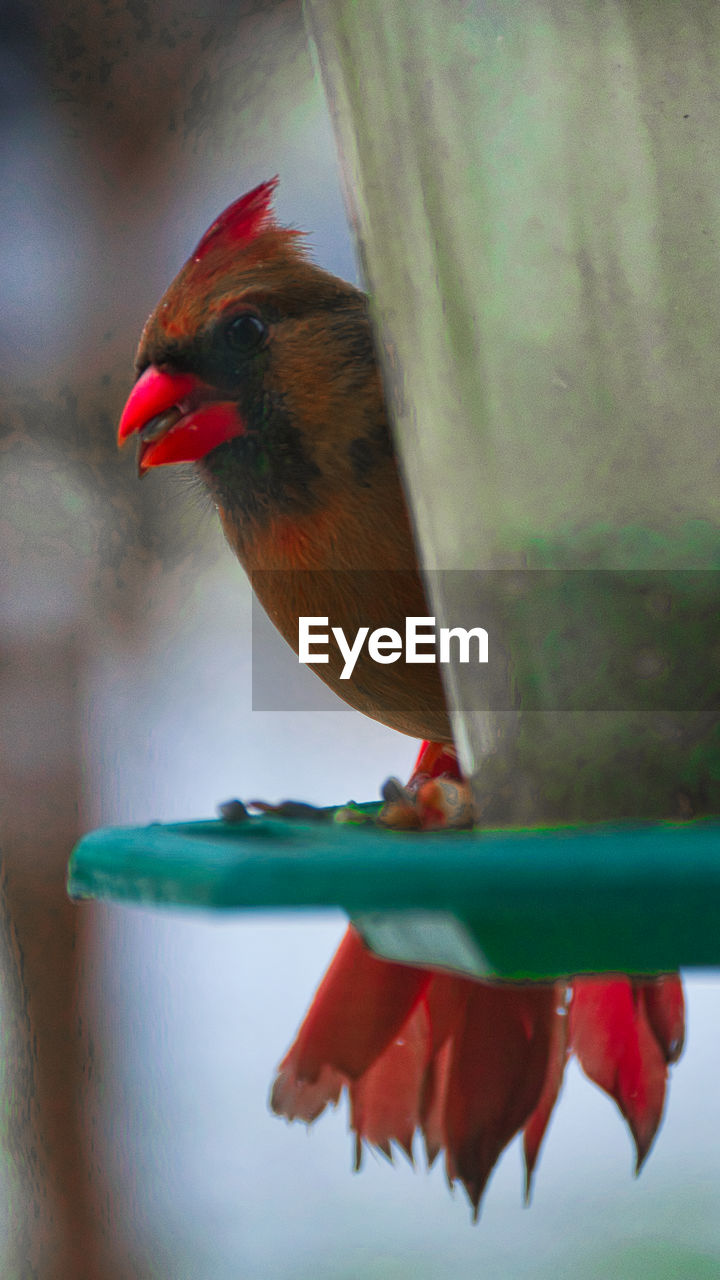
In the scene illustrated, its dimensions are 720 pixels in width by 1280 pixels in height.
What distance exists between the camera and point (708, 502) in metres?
0.40

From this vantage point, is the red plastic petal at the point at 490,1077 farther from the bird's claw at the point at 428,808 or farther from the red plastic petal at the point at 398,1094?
the bird's claw at the point at 428,808

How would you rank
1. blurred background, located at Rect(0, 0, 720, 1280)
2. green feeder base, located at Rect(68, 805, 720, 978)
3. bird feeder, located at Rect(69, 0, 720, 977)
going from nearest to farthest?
green feeder base, located at Rect(68, 805, 720, 978), bird feeder, located at Rect(69, 0, 720, 977), blurred background, located at Rect(0, 0, 720, 1280)

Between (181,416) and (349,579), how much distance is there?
0.13 m

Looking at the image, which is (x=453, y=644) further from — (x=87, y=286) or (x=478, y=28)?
(x=87, y=286)

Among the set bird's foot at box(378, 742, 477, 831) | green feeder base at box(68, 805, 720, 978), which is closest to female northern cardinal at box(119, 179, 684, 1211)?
bird's foot at box(378, 742, 477, 831)

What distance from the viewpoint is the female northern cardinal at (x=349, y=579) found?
63 cm

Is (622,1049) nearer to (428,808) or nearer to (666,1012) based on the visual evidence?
(666,1012)

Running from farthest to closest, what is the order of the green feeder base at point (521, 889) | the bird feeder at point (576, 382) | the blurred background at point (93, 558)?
the blurred background at point (93, 558) → the bird feeder at point (576, 382) → the green feeder base at point (521, 889)

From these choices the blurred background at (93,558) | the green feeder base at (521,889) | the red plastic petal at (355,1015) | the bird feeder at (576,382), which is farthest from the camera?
the blurred background at (93,558)

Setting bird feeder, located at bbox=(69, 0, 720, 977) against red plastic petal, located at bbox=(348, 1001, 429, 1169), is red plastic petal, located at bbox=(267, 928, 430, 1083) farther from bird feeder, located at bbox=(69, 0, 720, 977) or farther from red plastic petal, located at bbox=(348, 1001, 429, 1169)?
bird feeder, located at bbox=(69, 0, 720, 977)

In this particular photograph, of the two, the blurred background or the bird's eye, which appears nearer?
the bird's eye

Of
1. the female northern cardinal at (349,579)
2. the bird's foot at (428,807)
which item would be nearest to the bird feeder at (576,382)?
the bird's foot at (428,807)

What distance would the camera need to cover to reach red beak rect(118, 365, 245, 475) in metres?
0.66

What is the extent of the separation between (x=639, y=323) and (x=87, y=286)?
4.28ft
